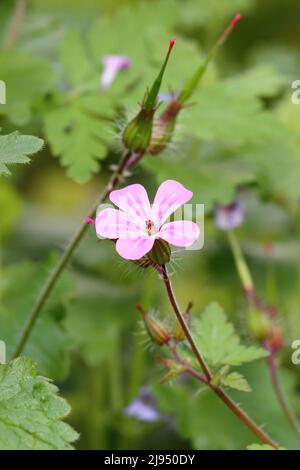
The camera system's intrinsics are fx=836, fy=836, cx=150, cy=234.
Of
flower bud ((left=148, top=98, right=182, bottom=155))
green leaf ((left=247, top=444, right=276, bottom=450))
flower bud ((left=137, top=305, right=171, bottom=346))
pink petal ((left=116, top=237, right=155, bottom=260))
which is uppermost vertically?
flower bud ((left=148, top=98, right=182, bottom=155))

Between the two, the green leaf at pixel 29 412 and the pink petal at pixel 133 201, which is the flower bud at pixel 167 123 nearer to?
the pink petal at pixel 133 201

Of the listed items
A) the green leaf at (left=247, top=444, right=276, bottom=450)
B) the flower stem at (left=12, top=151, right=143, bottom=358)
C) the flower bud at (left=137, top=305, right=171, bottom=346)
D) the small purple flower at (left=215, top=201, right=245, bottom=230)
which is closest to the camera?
the green leaf at (left=247, top=444, right=276, bottom=450)

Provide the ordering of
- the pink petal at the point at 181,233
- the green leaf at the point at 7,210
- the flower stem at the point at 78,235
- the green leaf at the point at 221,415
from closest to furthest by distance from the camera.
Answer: the pink petal at the point at 181,233
the flower stem at the point at 78,235
the green leaf at the point at 221,415
the green leaf at the point at 7,210

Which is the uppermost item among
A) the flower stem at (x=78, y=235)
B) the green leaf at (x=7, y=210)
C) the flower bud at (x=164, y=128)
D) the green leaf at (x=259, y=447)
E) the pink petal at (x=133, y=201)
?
the green leaf at (x=7, y=210)

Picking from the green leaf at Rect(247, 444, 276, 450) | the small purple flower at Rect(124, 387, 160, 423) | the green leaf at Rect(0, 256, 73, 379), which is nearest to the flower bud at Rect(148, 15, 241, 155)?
the green leaf at Rect(0, 256, 73, 379)

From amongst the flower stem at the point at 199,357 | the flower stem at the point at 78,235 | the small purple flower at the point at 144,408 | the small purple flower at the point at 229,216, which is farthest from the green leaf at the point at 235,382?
the small purple flower at the point at 229,216

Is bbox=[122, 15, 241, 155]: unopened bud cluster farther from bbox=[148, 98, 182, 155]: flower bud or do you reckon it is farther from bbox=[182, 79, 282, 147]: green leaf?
bbox=[182, 79, 282, 147]: green leaf

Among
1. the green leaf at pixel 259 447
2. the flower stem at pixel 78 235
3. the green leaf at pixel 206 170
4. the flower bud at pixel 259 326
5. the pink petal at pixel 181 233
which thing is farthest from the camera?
the green leaf at pixel 206 170
